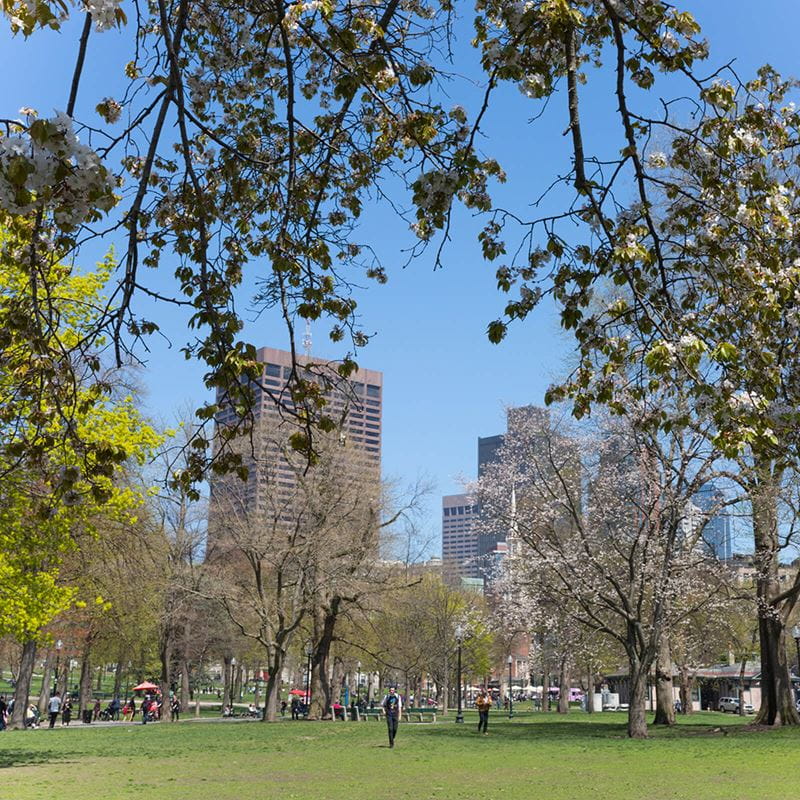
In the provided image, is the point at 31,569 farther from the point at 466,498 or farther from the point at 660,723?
the point at 660,723

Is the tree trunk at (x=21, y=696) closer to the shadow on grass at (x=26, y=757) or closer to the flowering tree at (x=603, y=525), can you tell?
the shadow on grass at (x=26, y=757)

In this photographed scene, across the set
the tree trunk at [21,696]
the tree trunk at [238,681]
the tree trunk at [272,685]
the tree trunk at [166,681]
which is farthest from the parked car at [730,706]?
the tree trunk at [21,696]

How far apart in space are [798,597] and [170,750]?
1806cm

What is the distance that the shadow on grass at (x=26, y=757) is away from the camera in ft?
52.1

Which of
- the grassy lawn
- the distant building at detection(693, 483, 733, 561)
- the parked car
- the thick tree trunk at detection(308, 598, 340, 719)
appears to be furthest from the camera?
the parked car

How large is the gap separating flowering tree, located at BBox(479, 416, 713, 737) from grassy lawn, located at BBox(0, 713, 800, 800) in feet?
10.4

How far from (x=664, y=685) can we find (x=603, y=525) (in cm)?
626

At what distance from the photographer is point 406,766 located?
15.7 meters

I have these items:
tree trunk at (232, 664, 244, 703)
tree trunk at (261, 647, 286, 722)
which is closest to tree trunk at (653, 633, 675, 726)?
tree trunk at (261, 647, 286, 722)

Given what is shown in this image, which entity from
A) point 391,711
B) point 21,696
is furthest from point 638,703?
point 21,696

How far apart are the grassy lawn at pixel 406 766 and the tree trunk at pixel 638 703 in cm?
57

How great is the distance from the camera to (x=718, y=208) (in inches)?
255

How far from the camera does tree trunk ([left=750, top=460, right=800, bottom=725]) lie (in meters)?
25.2

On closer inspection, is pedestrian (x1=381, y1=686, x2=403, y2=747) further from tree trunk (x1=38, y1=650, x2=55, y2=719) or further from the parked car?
the parked car
